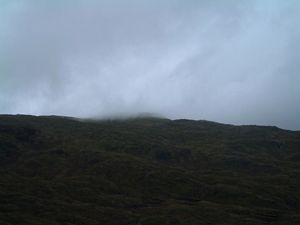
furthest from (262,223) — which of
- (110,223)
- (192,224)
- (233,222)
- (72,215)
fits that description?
(72,215)

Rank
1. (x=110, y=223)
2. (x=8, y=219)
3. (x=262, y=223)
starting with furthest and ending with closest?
1. (x=262, y=223)
2. (x=110, y=223)
3. (x=8, y=219)

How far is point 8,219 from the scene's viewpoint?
172875 mm

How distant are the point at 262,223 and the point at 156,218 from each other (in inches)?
1660

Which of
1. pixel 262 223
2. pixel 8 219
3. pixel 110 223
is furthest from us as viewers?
pixel 262 223

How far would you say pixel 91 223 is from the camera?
601ft

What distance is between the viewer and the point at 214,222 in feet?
649

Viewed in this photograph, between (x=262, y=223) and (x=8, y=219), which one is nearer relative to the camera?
(x=8, y=219)

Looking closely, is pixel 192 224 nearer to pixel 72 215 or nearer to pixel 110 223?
pixel 110 223

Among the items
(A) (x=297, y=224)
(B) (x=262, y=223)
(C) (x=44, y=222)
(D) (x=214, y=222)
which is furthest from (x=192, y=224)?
(C) (x=44, y=222)

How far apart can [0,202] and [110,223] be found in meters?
46.5

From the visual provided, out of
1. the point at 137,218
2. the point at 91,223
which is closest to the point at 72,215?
the point at 91,223

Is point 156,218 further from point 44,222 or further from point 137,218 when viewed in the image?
point 44,222

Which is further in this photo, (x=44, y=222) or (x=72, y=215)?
(x=72, y=215)

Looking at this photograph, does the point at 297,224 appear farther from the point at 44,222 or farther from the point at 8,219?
the point at 8,219
